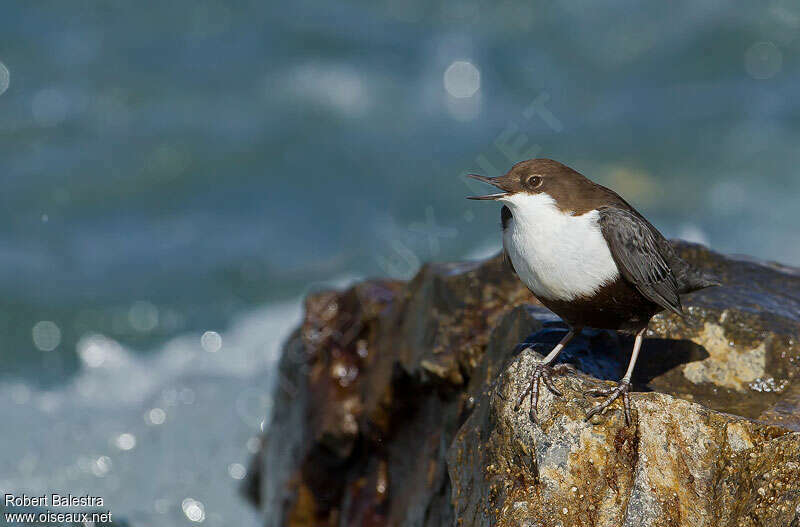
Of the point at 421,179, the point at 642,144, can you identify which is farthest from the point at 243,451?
the point at 642,144

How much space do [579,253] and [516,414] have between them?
0.64 meters

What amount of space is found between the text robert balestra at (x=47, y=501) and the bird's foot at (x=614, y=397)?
2.88m

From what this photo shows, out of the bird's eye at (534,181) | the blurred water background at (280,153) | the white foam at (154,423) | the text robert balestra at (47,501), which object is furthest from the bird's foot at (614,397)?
the blurred water background at (280,153)

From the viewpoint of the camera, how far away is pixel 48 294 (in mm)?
10188

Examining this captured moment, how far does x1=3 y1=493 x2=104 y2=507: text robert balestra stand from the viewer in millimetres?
4457

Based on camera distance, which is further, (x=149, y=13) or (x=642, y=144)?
(x=149, y=13)

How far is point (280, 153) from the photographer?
11852 mm

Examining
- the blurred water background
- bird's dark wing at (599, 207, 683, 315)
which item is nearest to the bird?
bird's dark wing at (599, 207, 683, 315)

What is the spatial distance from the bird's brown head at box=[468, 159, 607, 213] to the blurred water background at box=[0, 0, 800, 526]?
498cm

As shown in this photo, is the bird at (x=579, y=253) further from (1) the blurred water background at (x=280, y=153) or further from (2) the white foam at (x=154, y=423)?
(1) the blurred water background at (x=280, y=153)

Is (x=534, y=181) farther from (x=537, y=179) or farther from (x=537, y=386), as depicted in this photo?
(x=537, y=386)

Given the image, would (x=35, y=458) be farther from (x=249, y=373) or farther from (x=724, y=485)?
(x=724, y=485)

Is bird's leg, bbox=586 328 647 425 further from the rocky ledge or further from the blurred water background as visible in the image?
the blurred water background

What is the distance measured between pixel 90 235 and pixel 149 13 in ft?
12.6
